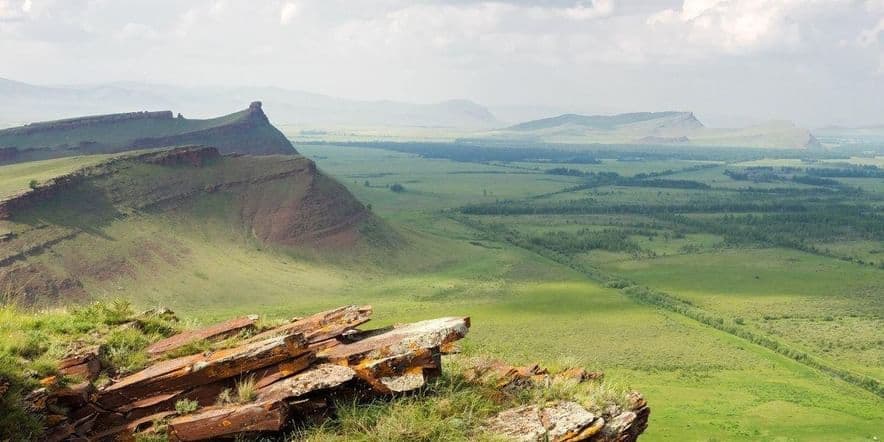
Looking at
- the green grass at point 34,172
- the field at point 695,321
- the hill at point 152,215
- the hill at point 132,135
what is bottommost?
the field at point 695,321

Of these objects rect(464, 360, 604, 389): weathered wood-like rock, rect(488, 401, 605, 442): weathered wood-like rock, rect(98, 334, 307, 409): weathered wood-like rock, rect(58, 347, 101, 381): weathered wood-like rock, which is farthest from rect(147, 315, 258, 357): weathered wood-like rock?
rect(488, 401, 605, 442): weathered wood-like rock

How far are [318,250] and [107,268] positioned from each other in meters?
25.6

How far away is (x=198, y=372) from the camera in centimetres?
1143

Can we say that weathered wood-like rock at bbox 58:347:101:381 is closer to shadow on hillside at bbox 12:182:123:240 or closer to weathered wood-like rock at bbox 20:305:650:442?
weathered wood-like rock at bbox 20:305:650:442

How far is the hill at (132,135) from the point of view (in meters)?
115

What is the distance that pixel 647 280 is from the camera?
8300 cm

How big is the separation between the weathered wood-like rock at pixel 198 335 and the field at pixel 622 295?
7.16 m

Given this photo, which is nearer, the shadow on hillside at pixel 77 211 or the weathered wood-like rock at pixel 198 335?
the weathered wood-like rock at pixel 198 335

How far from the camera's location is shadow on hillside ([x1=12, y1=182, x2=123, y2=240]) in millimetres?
59991

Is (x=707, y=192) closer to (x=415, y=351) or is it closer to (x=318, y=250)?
(x=318, y=250)

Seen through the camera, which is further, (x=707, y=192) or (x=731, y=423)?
(x=707, y=192)

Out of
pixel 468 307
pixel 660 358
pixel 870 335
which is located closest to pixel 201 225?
pixel 468 307

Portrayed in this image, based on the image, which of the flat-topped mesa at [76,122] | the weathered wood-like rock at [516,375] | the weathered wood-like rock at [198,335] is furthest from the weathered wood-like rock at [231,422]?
the flat-topped mesa at [76,122]

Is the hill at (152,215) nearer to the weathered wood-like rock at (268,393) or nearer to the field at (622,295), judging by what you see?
the field at (622,295)
